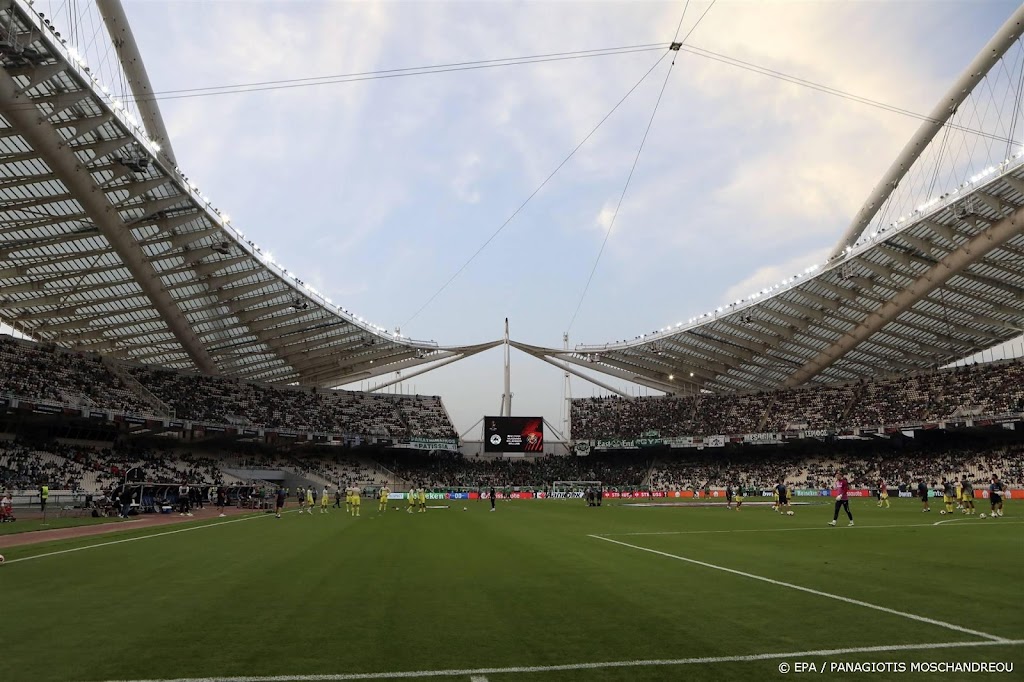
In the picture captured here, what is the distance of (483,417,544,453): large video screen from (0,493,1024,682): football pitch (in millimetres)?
55985

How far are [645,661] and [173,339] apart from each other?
2715 inches

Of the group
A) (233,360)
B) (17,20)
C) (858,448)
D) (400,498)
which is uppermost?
(17,20)

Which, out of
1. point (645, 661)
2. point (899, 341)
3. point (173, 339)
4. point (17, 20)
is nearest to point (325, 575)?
Result: point (645, 661)

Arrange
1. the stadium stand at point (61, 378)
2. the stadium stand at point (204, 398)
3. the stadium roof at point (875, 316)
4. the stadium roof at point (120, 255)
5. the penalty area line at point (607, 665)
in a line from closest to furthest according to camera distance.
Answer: the penalty area line at point (607, 665)
the stadium roof at point (120, 255)
the stadium roof at point (875, 316)
the stadium stand at point (61, 378)
the stadium stand at point (204, 398)

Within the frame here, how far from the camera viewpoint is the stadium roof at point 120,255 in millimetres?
30516

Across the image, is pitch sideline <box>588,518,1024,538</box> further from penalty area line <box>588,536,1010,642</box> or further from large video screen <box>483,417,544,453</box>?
large video screen <box>483,417,544,453</box>

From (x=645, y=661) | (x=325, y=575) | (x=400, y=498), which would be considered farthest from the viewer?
(x=400, y=498)

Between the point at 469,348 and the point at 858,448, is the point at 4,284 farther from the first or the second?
the point at 858,448

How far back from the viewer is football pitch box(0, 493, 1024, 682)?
543 centimetres

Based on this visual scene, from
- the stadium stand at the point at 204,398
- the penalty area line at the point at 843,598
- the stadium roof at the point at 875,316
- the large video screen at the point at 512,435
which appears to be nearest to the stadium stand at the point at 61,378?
the stadium stand at the point at 204,398

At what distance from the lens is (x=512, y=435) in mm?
71312

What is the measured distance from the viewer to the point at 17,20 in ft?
85.1

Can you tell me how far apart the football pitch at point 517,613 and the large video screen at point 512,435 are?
5599cm

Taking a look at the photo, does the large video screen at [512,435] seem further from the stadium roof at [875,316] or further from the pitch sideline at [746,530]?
the pitch sideline at [746,530]
